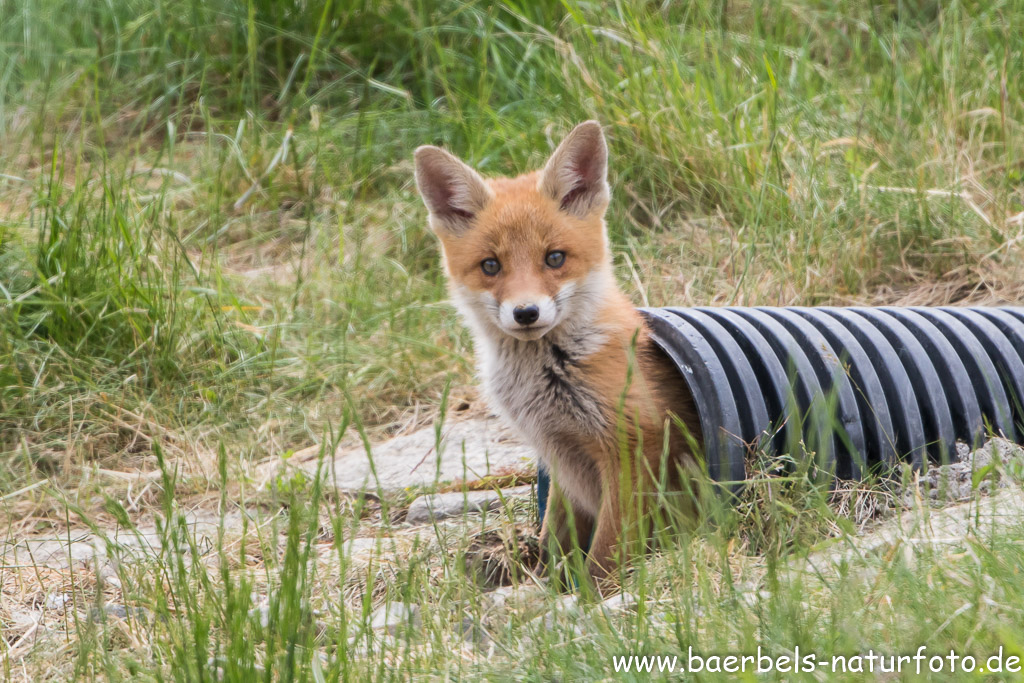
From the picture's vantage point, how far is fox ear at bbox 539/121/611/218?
11.1ft

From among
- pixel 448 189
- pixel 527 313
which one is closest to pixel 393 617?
pixel 527 313

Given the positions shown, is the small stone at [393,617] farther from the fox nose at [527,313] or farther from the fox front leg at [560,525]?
the fox nose at [527,313]

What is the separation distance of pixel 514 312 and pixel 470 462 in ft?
4.02

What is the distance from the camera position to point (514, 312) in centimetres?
305

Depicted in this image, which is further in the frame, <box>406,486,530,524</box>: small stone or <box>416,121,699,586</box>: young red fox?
<box>406,486,530,524</box>: small stone

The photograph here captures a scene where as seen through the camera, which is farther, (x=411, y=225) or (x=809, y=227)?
(x=411, y=225)

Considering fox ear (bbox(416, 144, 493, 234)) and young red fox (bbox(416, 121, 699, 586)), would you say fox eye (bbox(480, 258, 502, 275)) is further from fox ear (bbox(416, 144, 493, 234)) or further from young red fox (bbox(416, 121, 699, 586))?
fox ear (bbox(416, 144, 493, 234))

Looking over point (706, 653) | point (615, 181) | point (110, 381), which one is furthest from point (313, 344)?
point (706, 653)

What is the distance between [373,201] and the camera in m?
6.10

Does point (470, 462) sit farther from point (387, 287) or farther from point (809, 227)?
point (809, 227)

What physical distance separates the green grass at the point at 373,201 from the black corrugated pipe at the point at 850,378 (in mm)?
333

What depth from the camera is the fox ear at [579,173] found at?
3369mm

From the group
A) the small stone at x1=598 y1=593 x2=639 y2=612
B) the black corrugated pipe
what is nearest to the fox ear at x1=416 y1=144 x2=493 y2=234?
the black corrugated pipe

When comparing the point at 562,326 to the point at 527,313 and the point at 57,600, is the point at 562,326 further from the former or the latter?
the point at 57,600
